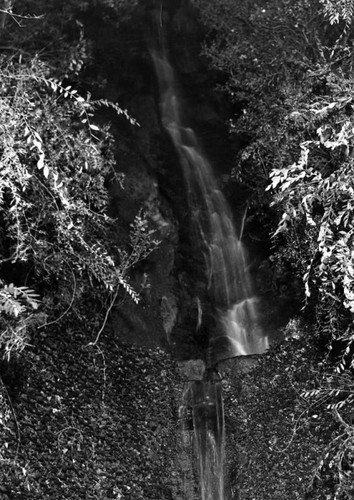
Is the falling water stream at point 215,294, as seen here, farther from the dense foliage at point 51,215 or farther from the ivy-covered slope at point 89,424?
the dense foliage at point 51,215

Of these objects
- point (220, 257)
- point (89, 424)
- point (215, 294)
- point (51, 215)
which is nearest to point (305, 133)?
point (220, 257)

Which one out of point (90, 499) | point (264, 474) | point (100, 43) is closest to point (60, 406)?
point (90, 499)

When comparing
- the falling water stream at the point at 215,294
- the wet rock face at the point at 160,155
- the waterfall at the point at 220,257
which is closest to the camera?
the falling water stream at the point at 215,294

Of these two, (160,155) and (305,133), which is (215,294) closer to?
(305,133)

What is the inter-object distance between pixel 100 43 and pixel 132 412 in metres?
9.96

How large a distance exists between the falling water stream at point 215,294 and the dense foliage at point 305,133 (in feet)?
2.94

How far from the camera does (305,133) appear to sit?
8.63 metres

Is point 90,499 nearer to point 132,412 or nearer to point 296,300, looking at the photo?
point 132,412

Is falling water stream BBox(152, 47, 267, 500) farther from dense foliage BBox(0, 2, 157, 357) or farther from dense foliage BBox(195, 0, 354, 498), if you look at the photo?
dense foliage BBox(0, 2, 157, 357)

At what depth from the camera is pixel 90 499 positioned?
20.6 feet

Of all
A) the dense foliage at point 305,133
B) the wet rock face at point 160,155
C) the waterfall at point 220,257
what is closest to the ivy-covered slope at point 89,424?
the wet rock face at point 160,155

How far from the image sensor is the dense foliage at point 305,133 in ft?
18.7

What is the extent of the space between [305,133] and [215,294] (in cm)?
341

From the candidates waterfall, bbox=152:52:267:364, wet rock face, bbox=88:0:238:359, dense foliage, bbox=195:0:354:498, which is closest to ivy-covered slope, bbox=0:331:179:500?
wet rock face, bbox=88:0:238:359
